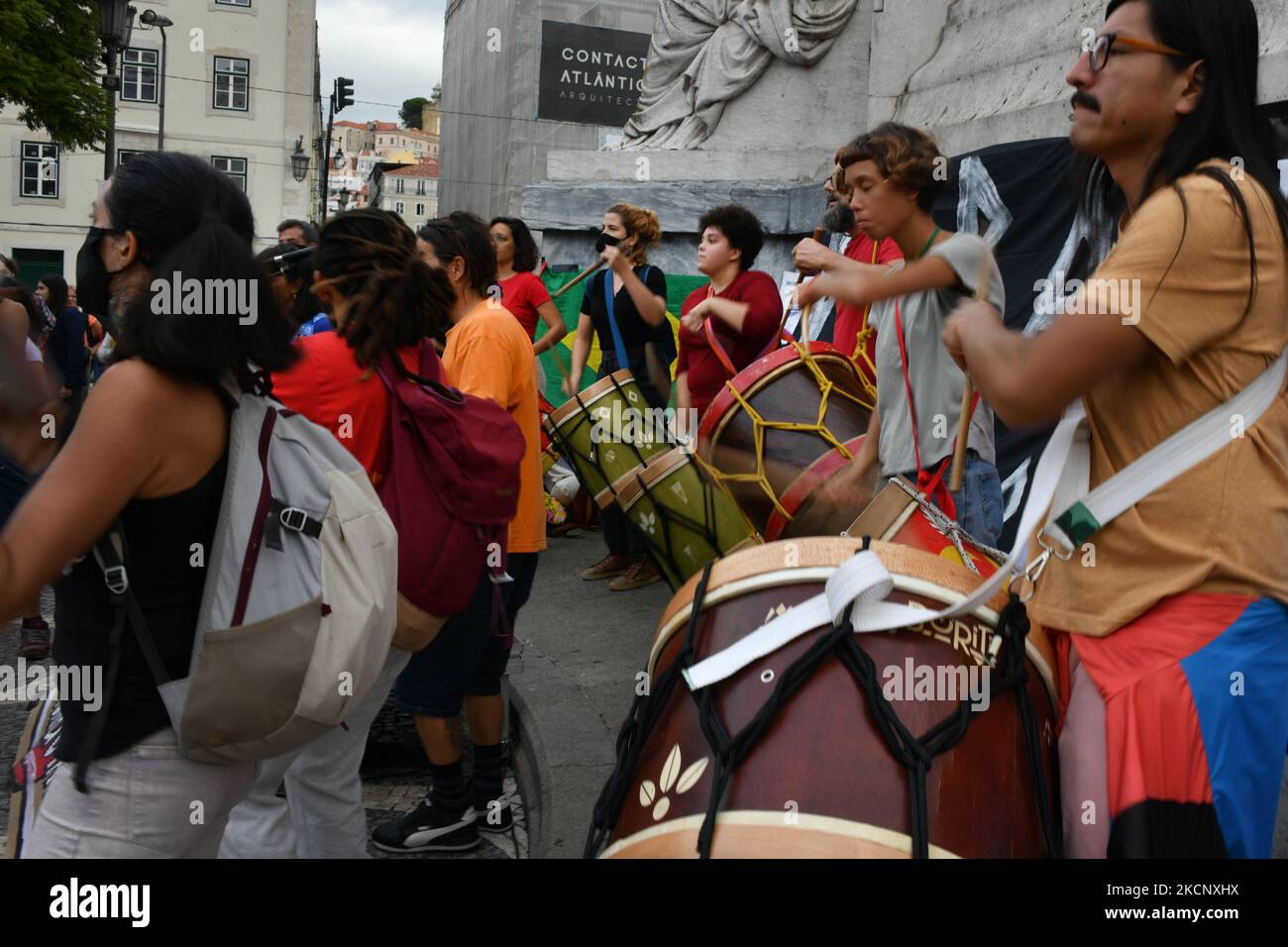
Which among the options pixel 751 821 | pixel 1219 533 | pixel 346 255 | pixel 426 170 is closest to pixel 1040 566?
pixel 1219 533

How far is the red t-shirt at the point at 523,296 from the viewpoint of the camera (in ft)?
23.3

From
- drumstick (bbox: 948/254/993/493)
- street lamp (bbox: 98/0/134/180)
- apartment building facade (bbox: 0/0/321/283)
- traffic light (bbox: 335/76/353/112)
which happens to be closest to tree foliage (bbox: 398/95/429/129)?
apartment building facade (bbox: 0/0/321/283)

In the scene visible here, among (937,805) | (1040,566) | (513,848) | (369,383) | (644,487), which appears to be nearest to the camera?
(937,805)

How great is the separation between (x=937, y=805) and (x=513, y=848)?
260 cm

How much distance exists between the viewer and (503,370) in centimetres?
414

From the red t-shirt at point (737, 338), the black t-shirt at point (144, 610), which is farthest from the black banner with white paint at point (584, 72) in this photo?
the black t-shirt at point (144, 610)

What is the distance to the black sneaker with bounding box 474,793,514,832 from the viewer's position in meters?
4.11

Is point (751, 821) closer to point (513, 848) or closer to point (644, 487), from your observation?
point (513, 848)

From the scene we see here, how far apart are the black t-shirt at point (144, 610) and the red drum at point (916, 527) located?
56.2 inches

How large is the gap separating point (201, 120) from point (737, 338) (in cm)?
4093

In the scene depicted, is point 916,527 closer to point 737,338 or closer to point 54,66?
point 737,338

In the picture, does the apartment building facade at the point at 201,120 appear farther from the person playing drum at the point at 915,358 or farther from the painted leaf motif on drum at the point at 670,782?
the painted leaf motif on drum at the point at 670,782

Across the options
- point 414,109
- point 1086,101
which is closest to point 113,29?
point 1086,101

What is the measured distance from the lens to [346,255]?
330 centimetres
